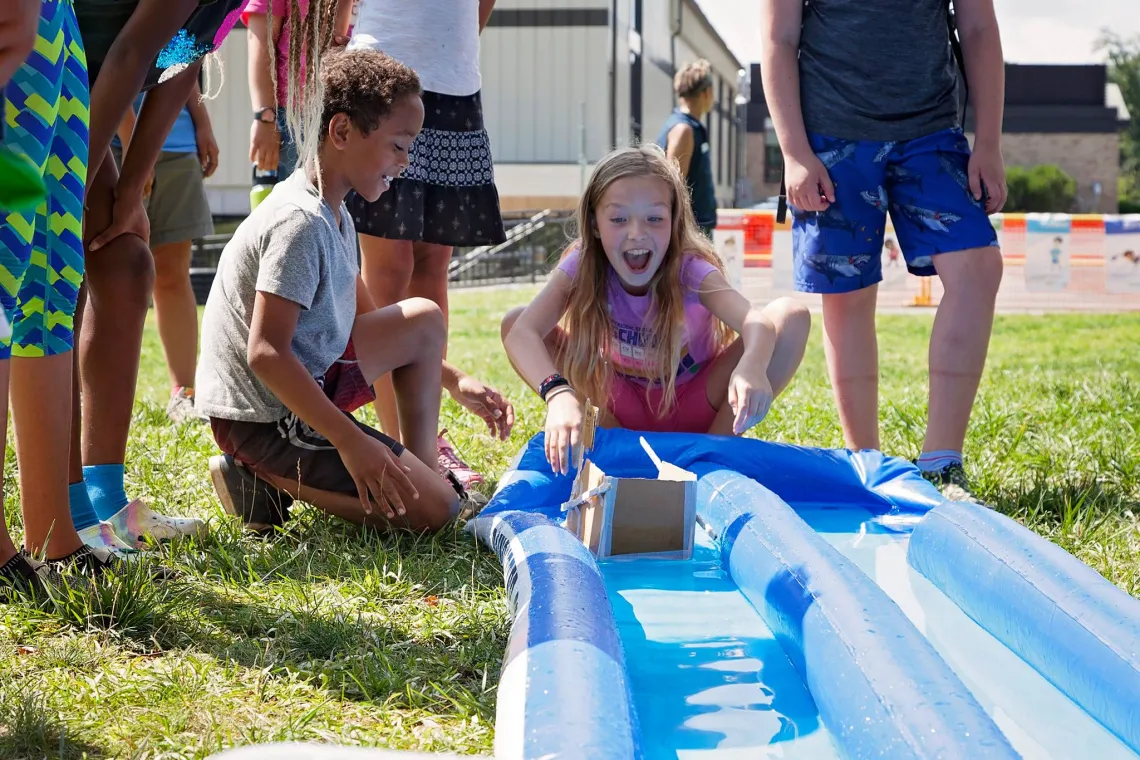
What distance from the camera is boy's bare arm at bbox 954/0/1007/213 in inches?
136

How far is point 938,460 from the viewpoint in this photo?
132 inches

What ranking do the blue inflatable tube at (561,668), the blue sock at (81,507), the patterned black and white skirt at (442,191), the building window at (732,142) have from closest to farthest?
the blue inflatable tube at (561,668) → the blue sock at (81,507) → the patterned black and white skirt at (442,191) → the building window at (732,142)

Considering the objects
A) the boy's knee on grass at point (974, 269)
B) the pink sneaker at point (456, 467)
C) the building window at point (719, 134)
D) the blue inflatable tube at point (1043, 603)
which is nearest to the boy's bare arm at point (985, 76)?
the boy's knee on grass at point (974, 269)

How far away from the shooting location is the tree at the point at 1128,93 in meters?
56.0

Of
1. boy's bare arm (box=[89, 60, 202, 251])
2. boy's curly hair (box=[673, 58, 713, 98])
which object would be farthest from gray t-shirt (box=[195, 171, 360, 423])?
boy's curly hair (box=[673, 58, 713, 98])

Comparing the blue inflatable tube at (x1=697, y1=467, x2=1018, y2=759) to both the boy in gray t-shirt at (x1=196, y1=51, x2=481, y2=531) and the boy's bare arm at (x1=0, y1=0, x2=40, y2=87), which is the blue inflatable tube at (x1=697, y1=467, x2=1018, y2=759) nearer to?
the boy in gray t-shirt at (x1=196, y1=51, x2=481, y2=531)

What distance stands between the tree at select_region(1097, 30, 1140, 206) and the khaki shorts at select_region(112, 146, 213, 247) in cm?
5480

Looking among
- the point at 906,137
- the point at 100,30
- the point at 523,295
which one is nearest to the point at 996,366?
the point at 906,137

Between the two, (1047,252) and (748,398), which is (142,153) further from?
(1047,252)

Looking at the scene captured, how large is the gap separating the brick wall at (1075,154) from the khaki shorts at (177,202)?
42.3m

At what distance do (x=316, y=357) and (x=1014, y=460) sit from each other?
2.10m

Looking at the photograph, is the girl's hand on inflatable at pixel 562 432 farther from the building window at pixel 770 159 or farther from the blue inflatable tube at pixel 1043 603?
the building window at pixel 770 159

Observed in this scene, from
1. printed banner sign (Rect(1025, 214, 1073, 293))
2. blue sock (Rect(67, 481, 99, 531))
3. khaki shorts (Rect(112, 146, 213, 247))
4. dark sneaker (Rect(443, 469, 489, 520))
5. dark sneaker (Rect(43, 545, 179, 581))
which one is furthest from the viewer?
printed banner sign (Rect(1025, 214, 1073, 293))

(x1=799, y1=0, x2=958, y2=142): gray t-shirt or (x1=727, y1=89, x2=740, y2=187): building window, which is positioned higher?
(x1=727, y1=89, x2=740, y2=187): building window
